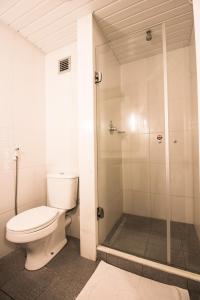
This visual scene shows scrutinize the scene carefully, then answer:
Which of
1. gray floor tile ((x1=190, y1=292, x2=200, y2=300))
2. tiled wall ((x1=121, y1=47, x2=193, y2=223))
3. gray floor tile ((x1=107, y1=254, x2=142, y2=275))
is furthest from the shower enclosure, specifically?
gray floor tile ((x1=190, y1=292, x2=200, y2=300))

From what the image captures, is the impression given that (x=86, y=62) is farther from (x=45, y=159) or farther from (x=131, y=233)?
(x=131, y=233)

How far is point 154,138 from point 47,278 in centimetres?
174

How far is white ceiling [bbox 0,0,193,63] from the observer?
1342 mm

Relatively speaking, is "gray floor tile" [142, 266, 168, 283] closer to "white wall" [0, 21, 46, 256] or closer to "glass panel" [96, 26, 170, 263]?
"glass panel" [96, 26, 170, 263]

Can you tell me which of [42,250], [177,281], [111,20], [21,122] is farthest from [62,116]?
[177,281]

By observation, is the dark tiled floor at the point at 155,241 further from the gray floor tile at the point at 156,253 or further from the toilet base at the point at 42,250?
the toilet base at the point at 42,250

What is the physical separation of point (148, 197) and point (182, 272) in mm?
807

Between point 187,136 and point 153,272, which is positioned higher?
point 187,136

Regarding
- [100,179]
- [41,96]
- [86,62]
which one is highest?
[86,62]

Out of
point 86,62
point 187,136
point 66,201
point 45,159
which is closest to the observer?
point 86,62

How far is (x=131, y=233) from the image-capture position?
168 centimetres

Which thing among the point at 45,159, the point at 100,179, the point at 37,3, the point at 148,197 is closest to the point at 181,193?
the point at 148,197

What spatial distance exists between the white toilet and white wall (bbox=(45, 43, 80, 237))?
0.19m

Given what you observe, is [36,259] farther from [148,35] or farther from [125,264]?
[148,35]
